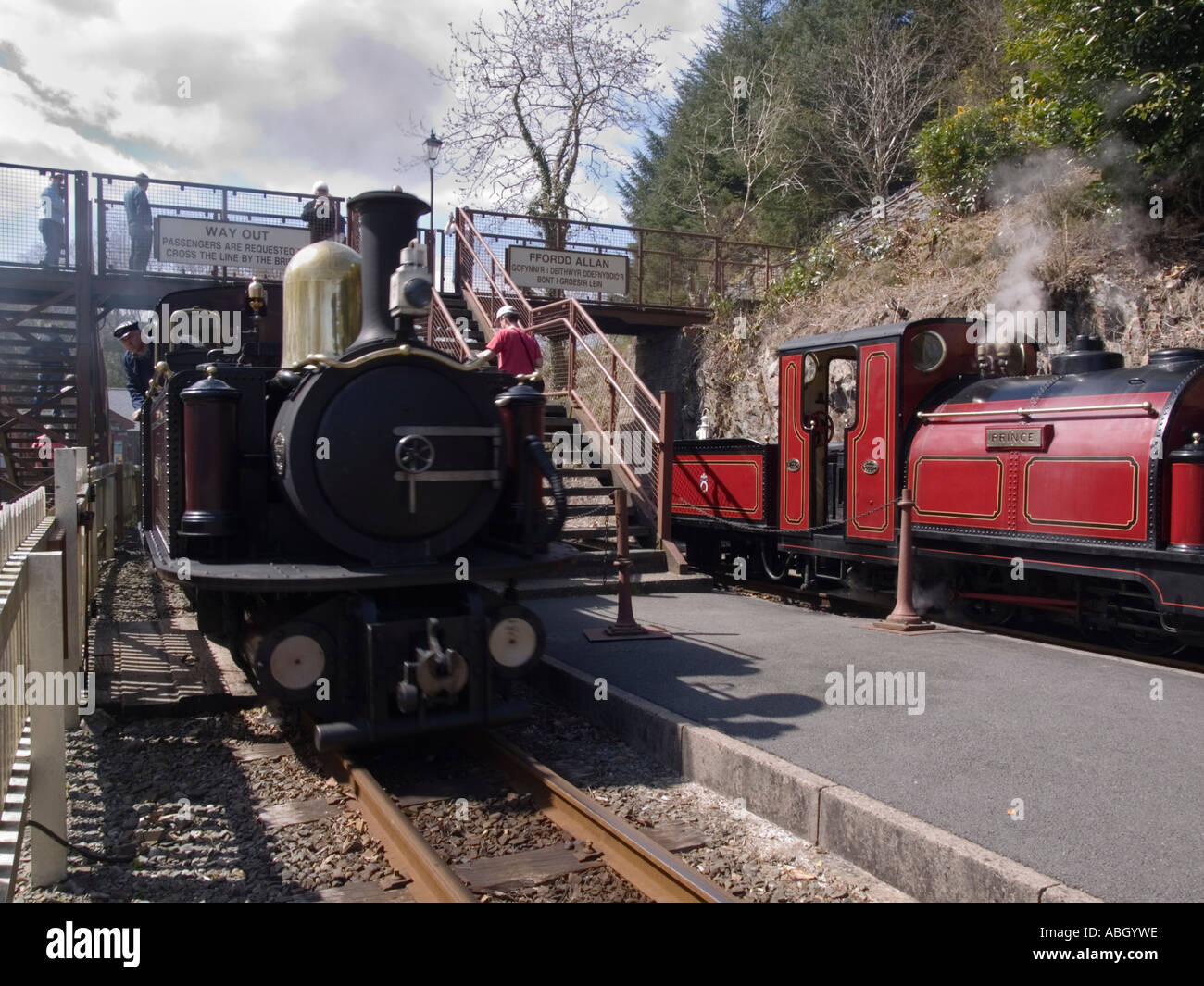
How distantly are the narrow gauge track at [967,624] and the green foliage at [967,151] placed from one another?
28.4 ft

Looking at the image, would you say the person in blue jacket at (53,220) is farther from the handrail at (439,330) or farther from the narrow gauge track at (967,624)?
the narrow gauge track at (967,624)

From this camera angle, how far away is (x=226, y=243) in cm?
1497

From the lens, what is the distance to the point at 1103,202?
11.9 metres

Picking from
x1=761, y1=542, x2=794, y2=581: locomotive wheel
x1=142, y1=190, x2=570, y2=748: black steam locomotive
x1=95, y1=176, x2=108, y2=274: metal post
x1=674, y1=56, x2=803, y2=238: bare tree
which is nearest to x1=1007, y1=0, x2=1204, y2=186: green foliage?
x1=761, y1=542, x2=794, y2=581: locomotive wheel

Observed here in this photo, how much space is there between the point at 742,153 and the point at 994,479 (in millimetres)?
20539

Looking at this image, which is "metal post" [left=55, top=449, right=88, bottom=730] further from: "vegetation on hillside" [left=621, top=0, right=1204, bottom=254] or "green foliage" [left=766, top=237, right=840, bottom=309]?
"green foliage" [left=766, top=237, right=840, bottom=309]

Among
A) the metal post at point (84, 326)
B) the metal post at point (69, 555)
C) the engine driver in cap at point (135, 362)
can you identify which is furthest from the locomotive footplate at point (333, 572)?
the metal post at point (84, 326)

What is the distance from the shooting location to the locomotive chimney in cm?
514

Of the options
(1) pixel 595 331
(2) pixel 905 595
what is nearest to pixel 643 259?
(1) pixel 595 331

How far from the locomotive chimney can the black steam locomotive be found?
10 millimetres

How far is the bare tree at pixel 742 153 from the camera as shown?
2512cm
